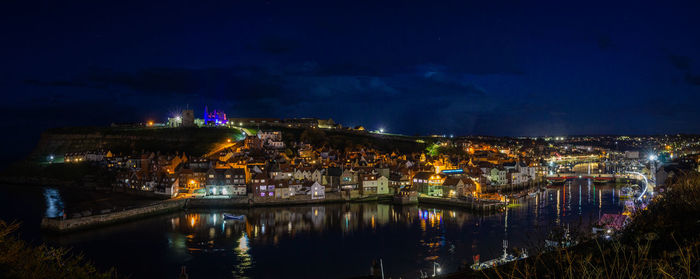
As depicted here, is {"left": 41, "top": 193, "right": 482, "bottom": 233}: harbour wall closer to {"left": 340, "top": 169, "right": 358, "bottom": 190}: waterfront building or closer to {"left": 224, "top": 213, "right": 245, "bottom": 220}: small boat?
{"left": 340, "top": 169, "right": 358, "bottom": 190}: waterfront building

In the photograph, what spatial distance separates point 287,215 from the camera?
20.7 metres

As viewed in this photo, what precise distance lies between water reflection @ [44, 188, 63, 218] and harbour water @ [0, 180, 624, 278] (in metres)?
0.10

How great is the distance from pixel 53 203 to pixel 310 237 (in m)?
15.5

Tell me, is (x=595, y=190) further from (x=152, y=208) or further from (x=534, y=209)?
(x=152, y=208)

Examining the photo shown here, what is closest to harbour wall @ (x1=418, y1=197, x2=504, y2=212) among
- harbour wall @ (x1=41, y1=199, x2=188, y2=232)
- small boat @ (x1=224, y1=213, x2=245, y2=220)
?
small boat @ (x1=224, y1=213, x2=245, y2=220)

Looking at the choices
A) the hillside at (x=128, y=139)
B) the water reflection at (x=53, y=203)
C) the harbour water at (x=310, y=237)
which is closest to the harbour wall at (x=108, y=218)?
the harbour water at (x=310, y=237)

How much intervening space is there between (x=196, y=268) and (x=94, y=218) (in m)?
8.26

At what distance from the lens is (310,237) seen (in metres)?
16.1

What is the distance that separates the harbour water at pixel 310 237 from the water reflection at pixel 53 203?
10 cm

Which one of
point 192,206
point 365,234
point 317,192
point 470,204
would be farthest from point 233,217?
point 470,204

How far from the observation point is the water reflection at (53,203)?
781 inches

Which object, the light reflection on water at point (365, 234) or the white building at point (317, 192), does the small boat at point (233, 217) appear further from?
the white building at point (317, 192)

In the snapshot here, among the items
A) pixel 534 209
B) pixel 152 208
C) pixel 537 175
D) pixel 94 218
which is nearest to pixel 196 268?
pixel 94 218

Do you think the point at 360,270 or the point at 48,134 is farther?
the point at 48,134
